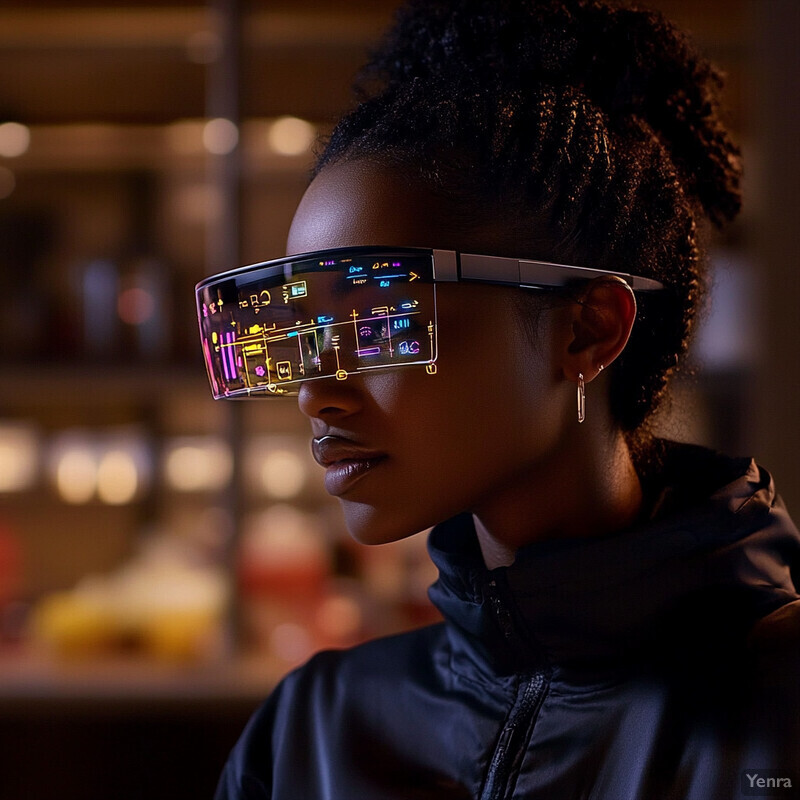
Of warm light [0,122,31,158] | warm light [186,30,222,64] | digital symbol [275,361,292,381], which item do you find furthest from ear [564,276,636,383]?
warm light [0,122,31,158]

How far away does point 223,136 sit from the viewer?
1946 mm

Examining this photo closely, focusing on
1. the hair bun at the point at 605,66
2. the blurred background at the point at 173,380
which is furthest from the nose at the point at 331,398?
the blurred background at the point at 173,380

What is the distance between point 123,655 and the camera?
200cm

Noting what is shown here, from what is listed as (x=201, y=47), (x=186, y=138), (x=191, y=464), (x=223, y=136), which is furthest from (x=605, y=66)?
(x=191, y=464)

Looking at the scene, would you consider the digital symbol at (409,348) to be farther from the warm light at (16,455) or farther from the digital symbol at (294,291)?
the warm light at (16,455)

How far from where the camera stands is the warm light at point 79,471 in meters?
2.24

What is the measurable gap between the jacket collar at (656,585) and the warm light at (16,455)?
1844mm

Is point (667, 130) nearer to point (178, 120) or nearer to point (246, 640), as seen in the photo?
point (246, 640)

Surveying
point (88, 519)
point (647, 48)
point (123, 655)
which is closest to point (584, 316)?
point (647, 48)

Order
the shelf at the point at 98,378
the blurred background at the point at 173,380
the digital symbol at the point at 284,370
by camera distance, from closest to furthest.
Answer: the digital symbol at the point at 284,370, the blurred background at the point at 173,380, the shelf at the point at 98,378

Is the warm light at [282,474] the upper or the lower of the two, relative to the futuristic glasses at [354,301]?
lower

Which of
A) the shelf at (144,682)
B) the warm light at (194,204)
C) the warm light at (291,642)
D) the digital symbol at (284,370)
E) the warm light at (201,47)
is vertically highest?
the warm light at (201,47)

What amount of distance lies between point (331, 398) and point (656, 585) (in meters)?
0.27

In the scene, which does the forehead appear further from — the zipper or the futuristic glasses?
the zipper
